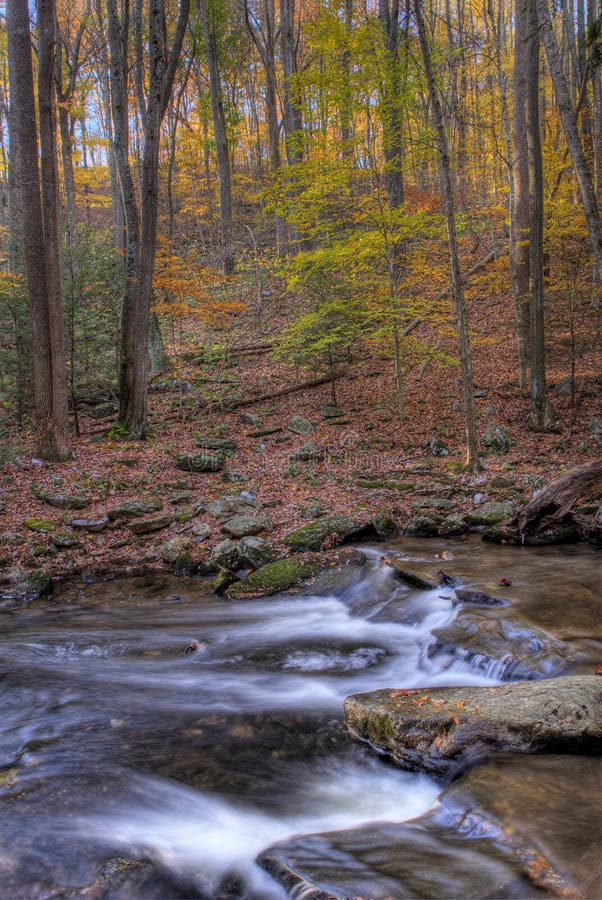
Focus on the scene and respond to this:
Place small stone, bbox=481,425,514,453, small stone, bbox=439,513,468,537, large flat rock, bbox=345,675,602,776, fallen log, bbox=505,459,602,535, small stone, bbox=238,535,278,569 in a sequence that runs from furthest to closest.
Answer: small stone, bbox=481,425,514,453 → small stone, bbox=439,513,468,537 → small stone, bbox=238,535,278,569 → fallen log, bbox=505,459,602,535 → large flat rock, bbox=345,675,602,776

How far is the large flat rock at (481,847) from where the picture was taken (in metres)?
2.60

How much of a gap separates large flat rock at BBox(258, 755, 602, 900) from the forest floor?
16.9 ft

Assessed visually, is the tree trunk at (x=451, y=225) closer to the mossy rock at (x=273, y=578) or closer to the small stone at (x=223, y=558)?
the mossy rock at (x=273, y=578)

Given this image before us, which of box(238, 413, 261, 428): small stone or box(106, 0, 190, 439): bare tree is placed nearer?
box(106, 0, 190, 439): bare tree

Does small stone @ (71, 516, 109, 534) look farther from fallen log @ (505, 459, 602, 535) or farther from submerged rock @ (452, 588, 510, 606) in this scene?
fallen log @ (505, 459, 602, 535)

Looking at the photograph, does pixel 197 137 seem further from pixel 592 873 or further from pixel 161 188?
pixel 592 873

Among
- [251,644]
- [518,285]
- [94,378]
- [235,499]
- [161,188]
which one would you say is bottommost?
[251,644]

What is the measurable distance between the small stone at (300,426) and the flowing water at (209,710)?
5372 millimetres

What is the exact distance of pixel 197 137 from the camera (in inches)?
1086

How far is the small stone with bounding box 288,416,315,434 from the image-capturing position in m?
13.0

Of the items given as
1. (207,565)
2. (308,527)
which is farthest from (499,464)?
(207,565)

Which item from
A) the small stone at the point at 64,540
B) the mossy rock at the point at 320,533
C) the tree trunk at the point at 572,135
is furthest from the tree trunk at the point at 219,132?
the mossy rock at the point at 320,533

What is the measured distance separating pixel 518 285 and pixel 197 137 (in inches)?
811

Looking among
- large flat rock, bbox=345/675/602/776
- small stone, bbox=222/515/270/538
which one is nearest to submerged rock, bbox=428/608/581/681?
large flat rock, bbox=345/675/602/776
